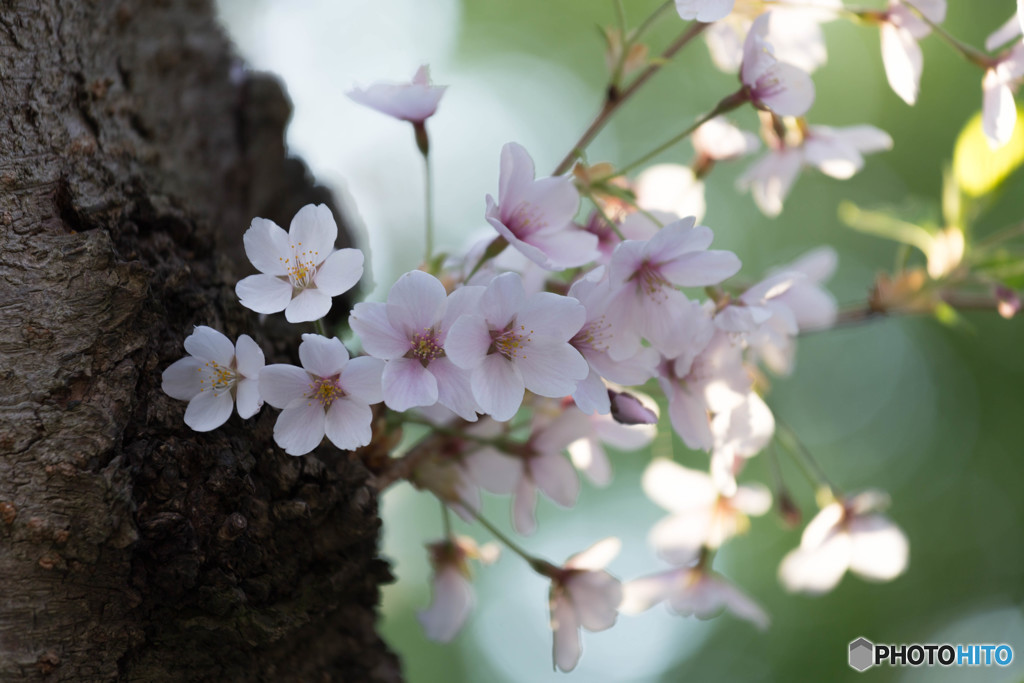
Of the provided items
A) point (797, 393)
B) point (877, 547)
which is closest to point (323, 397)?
point (877, 547)

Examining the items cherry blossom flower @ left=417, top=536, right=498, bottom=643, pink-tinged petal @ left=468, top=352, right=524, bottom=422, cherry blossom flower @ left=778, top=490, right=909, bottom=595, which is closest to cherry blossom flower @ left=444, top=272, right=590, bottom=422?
pink-tinged petal @ left=468, top=352, right=524, bottom=422

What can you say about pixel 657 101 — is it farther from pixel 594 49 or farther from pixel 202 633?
pixel 202 633

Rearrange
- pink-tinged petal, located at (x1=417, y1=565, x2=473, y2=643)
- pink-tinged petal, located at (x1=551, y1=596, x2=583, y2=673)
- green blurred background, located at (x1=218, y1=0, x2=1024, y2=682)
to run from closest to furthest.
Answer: pink-tinged petal, located at (x1=551, y1=596, x2=583, y2=673), pink-tinged petal, located at (x1=417, y1=565, x2=473, y2=643), green blurred background, located at (x1=218, y1=0, x2=1024, y2=682)

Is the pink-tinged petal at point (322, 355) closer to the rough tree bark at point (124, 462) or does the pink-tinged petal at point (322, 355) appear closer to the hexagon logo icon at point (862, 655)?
the rough tree bark at point (124, 462)

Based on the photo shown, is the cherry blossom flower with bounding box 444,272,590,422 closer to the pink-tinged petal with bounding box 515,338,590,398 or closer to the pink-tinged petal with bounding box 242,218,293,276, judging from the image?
the pink-tinged petal with bounding box 515,338,590,398

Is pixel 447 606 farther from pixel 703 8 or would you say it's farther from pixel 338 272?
pixel 703 8
